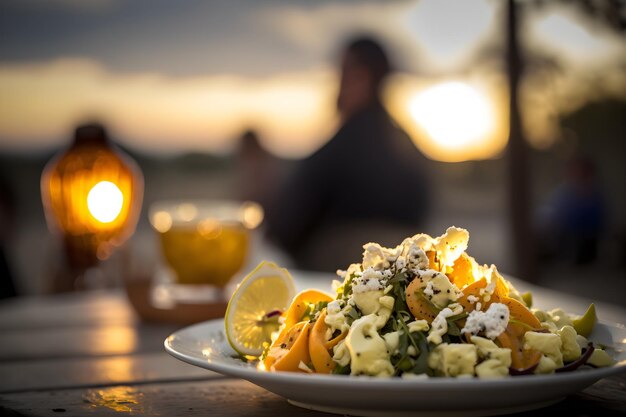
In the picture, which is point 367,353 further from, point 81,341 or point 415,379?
point 81,341

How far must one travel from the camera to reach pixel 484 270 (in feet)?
3.42

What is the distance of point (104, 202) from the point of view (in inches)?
106

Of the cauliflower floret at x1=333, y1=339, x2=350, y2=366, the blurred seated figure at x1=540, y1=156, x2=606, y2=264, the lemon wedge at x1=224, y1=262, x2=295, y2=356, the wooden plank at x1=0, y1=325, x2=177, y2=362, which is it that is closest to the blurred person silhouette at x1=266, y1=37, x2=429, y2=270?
the wooden plank at x1=0, y1=325, x2=177, y2=362

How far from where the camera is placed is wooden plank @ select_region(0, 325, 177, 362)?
5.41 ft

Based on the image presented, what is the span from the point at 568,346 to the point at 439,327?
7.5 inches

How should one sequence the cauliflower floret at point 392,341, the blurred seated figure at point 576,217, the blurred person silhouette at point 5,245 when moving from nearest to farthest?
the cauliflower floret at point 392,341
the blurred person silhouette at point 5,245
the blurred seated figure at point 576,217

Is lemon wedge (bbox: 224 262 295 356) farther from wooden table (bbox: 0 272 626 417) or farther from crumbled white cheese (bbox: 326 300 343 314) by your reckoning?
crumbled white cheese (bbox: 326 300 343 314)

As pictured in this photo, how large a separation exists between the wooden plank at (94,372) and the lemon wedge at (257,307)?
0.16 metres

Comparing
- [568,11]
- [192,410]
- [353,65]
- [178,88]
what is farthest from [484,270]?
[178,88]

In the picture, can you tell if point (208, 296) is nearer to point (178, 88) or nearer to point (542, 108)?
point (178, 88)

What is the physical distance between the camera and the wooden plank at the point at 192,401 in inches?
41.6

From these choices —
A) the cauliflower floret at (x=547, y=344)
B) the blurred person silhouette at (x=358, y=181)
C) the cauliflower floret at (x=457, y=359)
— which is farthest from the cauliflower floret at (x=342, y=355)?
the blurred person silhouette at (x=358, y=181)

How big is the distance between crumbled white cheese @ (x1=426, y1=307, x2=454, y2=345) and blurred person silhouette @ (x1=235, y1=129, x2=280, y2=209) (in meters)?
3.79

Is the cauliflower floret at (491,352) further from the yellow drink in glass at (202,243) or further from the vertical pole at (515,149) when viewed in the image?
the vertical pole at (515,149)
